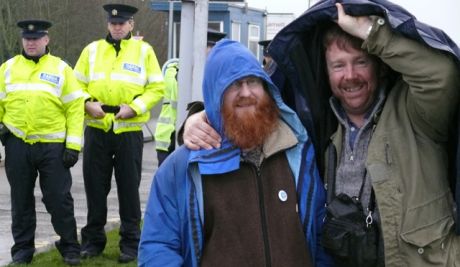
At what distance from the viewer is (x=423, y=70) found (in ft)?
9.59

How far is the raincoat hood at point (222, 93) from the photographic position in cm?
317

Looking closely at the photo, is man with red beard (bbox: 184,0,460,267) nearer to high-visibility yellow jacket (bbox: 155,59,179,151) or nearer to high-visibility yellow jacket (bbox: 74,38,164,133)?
high-visibility yellow jacket (bbox: 74,38,164,133)

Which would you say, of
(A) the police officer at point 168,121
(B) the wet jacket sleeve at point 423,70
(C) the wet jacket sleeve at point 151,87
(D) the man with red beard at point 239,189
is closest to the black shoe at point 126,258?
(C) the wet jacket sleeve at point 151,87

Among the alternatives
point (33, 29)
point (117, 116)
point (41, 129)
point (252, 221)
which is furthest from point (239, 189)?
point (33, 29)

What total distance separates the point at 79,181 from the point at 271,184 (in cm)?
1122

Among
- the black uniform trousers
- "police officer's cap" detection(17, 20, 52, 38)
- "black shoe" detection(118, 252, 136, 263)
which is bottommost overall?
"black shoe" detection(118, 252, 136, 263)

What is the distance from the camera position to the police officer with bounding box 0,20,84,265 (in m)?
7.29

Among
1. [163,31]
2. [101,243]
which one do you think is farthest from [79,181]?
[163,31]

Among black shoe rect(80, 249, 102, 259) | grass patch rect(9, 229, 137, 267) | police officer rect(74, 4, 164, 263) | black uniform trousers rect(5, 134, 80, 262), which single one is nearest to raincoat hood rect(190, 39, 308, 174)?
police officer rect(74, 4, 164, 263)

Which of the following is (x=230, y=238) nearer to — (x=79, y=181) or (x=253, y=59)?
(x=253, y=59)

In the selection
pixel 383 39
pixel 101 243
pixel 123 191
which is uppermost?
pixel 383 39

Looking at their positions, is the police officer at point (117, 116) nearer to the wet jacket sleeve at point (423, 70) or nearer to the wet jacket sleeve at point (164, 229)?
the wet jacket sleeve at point (164, 229)

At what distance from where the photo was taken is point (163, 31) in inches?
1192

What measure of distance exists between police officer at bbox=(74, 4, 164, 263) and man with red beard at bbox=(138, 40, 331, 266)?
4.24 meters
